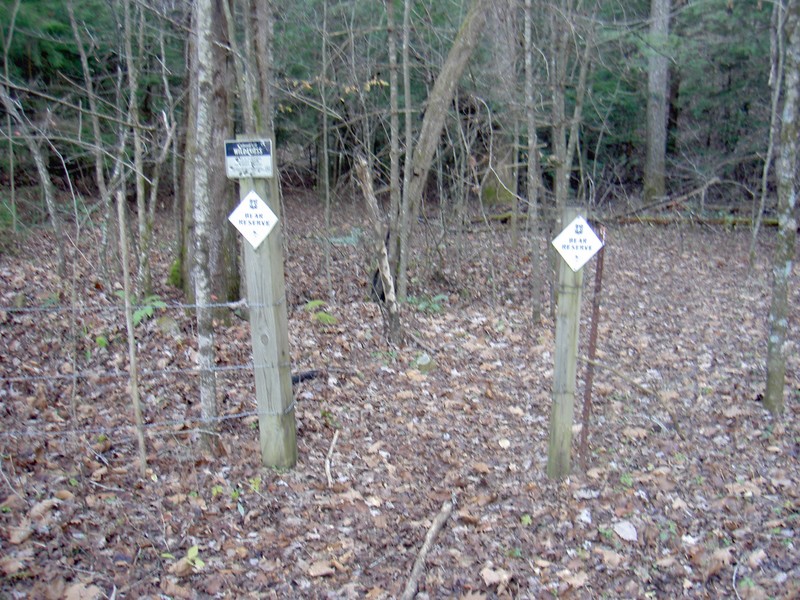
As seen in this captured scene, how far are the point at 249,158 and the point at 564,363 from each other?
2782mm

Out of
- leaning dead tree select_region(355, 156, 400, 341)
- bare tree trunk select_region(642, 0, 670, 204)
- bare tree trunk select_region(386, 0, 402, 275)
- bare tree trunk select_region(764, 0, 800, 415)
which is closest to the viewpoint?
bare tree trunk select_region(764, 0, 800, 415)

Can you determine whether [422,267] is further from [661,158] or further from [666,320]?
[661,158]

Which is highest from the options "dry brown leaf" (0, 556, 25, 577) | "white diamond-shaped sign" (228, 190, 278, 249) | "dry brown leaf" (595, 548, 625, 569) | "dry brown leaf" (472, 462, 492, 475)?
"white diamond-shaped sign" (228, 190, 278, 249)

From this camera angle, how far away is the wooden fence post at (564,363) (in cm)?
488

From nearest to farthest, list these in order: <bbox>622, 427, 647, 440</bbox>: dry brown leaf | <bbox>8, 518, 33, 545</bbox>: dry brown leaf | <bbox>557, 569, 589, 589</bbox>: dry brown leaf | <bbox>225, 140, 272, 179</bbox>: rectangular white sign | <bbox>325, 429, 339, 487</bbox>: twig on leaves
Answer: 1. <bbox>8, 518, 33, 545</bbox>: dry brown leaf
2. <bbox>557, 569, 589, 589</bbox>: dry brown leaf
3. <bbox>225, 140, 272, 179</bbox>: rectangular white sign
4. <bbox>325, 429, 339, 487</bbox>: twig on leaves
5. <bbox>622, 427, 647, 440</bbox>: dry brown leaf

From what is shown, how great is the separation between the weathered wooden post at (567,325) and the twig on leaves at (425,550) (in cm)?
99

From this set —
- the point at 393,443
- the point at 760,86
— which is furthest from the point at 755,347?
the point at 760,86

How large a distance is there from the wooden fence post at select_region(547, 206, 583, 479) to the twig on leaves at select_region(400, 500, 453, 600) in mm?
971

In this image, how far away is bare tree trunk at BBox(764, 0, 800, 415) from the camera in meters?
5.79

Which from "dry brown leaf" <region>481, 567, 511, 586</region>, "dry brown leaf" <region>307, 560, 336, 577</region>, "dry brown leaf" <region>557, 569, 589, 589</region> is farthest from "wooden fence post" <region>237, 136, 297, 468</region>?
"dry brown leaf" <region>557, 569, 589, 589</region>

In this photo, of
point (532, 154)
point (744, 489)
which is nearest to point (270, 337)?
point (744, 489)

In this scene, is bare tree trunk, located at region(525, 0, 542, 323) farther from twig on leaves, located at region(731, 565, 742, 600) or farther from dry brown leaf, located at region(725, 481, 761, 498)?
twig on leaves, located at region(731, 565, 742, 600)

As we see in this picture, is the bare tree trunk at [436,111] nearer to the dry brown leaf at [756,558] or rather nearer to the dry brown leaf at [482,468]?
the dry brown leaf at [482,468]

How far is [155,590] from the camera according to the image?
153 inches
